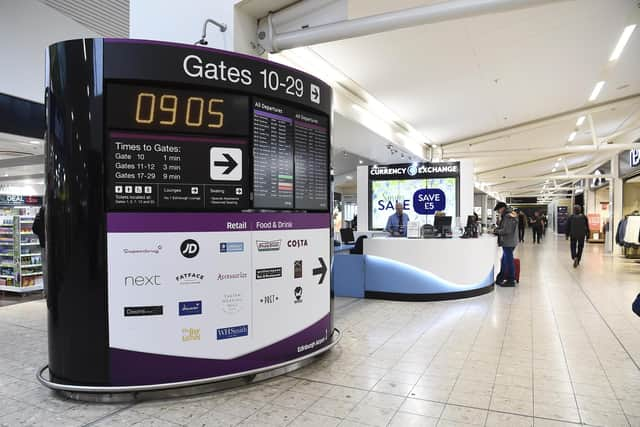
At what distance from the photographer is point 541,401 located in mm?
2900

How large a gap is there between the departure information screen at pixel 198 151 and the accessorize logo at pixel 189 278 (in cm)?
46

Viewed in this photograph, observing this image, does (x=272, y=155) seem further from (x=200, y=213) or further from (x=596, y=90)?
(x=596, y=90)

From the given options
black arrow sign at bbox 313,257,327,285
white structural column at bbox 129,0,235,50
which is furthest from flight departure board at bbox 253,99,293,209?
white structural column at bbox 129,0,235,50

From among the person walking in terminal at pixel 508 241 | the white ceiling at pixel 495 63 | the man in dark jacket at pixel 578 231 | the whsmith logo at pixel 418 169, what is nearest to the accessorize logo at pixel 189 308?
the white ceiling at pixel 495 63

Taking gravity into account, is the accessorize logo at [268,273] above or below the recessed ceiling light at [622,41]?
below

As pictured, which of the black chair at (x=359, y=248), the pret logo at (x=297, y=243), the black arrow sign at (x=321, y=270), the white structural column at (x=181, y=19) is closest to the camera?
the pret logo at (x=297, y=243)

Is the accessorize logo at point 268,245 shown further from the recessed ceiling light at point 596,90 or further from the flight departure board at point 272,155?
the recessed ceiling light at point 596,90

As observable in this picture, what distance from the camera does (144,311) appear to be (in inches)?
114

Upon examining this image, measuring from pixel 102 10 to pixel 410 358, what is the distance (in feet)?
18.0

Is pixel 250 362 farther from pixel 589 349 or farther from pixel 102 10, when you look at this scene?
pixel 102 10

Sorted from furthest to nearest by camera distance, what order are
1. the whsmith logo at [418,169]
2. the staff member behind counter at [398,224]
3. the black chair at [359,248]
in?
the whsmith logo at [418,169]
the staff member behind counter at [398,224]
the black chair at [359,248]

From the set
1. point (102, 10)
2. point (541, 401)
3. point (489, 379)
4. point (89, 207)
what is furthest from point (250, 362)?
point (102, 10)

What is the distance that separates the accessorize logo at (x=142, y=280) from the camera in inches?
113

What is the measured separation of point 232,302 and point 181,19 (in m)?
3.56
